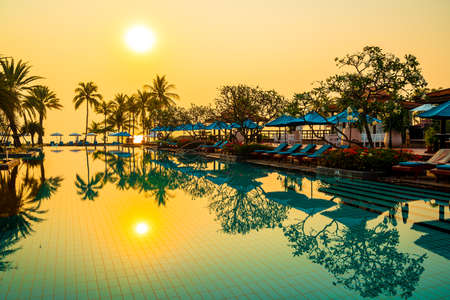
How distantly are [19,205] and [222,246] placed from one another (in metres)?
5.19

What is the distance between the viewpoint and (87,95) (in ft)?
164

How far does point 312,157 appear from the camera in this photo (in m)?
13.8

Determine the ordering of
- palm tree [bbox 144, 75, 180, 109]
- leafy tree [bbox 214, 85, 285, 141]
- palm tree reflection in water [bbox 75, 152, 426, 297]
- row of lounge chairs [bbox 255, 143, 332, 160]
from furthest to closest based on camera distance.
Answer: palm tree [bbox 144, 75, 180, 109] → leafy tree [bbox 214, 85, 285, 141] → row of lounge chairs [bbox 255, 143, 332, 160] → palm tree reflection in water [bbox 75, 152, 426, 297]

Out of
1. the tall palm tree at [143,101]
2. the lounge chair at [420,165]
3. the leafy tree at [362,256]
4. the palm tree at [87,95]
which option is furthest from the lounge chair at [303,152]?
the palm tree at [87,95]

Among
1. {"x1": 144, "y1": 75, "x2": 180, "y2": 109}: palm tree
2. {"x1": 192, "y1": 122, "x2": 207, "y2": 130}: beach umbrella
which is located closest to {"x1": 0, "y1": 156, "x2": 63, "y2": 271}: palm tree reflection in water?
{"x1": 192, "y1": 122, "x2": 207, "y2": 130}: beach umbrella

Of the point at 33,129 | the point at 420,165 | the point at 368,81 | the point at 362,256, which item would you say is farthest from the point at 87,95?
the point at 362,256

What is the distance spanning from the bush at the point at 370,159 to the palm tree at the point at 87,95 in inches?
1802

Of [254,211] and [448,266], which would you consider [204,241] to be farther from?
[448,266]

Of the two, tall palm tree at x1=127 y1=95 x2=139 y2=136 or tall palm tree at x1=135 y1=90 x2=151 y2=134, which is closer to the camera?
tall palm tree at x1=135 y1=90 x2=151 y2=134

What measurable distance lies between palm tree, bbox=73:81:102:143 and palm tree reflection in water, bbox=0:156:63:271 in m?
41.1

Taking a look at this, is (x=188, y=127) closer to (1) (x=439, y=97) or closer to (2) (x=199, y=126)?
(2) (x=199, y=126)

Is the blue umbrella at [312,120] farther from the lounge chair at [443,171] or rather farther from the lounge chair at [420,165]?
the lounge chair at [443,171]

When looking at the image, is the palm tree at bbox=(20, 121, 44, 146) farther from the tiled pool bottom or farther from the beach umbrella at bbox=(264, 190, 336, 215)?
the beach umbrella at bbox=(264, 190, 336, 215)

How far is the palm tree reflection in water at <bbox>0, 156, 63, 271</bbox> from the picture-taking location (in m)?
4.80
